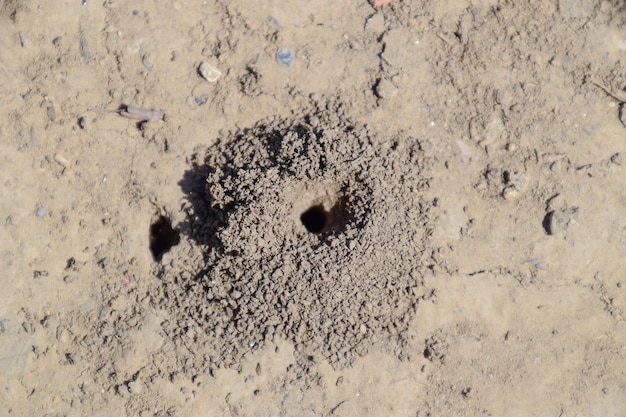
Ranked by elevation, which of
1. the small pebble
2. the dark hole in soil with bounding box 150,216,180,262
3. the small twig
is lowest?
the dark hole in soil with bounding box 150,216,180,262

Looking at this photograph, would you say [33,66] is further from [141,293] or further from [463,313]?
[463,313]

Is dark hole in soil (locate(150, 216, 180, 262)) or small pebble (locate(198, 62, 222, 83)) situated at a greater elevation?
small pebble (locate(198, 62, 222, 83))

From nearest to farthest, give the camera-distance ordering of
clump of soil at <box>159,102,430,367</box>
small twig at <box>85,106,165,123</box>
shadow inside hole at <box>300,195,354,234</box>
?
clump of soil at <box>159,102,430,367</box> < shadow inside hole at <box>300,195,354,234</box> < small twig at <box>85,106,165,123</box>

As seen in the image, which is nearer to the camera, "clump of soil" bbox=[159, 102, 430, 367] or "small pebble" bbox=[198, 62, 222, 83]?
"clump of soil" bbox=[159, 102, 430, 367]

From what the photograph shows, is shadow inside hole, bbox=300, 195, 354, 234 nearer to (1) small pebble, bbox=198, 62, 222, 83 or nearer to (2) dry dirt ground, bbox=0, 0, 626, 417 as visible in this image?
(2) dry dirt ground, bbox=0, 0, 626, 417

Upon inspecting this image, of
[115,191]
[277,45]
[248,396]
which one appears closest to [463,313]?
[248,396]

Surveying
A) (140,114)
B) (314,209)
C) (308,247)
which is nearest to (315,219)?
(314,209)

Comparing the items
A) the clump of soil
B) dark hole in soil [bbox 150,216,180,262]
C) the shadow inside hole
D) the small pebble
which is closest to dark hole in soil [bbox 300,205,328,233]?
the shadow inside hole
